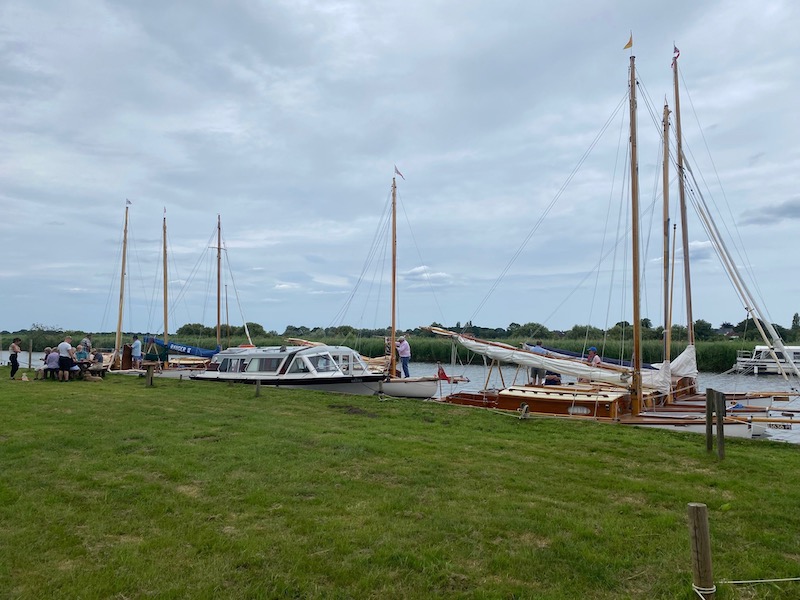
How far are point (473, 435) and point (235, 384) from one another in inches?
512

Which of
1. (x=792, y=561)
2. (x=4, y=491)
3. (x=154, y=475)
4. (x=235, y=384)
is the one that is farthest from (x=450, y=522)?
(x=235, y=384)

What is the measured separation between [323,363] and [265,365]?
2.34 m

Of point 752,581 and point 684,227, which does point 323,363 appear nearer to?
point 684,227

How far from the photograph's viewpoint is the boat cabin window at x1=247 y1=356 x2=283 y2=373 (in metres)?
24.1

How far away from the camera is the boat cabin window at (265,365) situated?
2414 centimetres

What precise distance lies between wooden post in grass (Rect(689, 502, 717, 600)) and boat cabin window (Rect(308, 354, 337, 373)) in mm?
19569

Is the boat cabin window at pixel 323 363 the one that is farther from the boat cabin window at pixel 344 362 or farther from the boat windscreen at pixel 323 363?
the boat cabin window at pixel 344 362

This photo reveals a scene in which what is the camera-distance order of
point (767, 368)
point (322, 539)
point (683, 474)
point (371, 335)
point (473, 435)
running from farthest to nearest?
point (371, 335)
point (767, 368)
point (473, 435)
point (683, 474)
point (322, 539)

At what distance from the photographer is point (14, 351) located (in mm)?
23625

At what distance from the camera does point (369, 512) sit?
277 inches

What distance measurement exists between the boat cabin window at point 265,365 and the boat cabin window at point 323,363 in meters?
1.29

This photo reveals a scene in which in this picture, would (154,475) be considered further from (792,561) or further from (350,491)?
(792,561)

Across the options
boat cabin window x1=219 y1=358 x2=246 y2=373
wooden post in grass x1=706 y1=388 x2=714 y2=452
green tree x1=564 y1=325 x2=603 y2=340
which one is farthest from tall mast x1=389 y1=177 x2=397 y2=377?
green tree x1=564 y1=325 x2=603 y2=340

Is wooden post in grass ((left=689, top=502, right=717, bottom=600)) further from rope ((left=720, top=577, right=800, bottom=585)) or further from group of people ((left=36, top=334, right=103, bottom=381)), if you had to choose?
group of people ((left=36, top=334, right=103, bottom=381))
